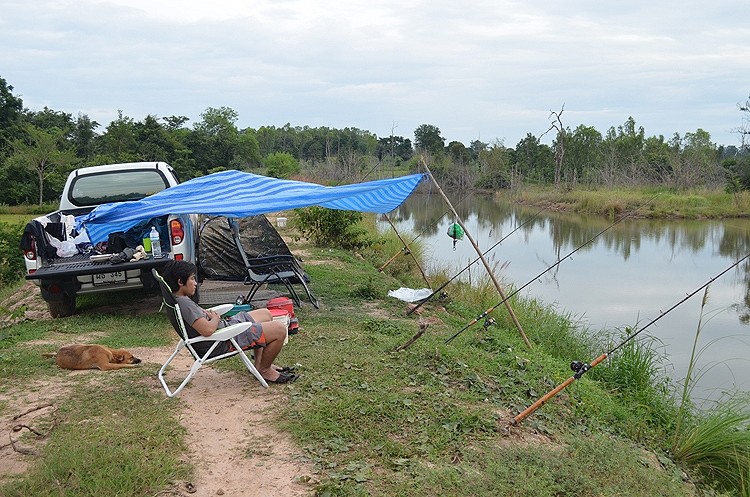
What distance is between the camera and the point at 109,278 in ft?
20.7

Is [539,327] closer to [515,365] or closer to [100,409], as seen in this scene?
[515,365]

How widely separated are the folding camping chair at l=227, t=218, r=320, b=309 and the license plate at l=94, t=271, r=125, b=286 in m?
1.29

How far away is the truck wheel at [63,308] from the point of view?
6.61 metres

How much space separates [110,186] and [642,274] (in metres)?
11.2

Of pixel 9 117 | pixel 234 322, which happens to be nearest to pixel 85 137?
pixel 9 117

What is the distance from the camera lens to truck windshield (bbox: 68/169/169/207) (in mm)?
7418

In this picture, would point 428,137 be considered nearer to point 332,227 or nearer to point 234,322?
point 332,227

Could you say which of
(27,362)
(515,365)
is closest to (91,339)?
(27,362)

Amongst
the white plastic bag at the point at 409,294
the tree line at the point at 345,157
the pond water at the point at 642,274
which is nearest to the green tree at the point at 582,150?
the tree line at the point at 345,157

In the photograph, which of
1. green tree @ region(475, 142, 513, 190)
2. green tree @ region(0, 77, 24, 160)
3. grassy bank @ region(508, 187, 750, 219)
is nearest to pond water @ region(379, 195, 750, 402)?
grassy bank @ region(508, 187, 750, 219)

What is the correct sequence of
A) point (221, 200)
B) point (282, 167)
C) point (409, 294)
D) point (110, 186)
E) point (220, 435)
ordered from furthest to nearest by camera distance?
point (282, 167), point (409, 294), point (110, 186), point (221, 200), point (220, 435)

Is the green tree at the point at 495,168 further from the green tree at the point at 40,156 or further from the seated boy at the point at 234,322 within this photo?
the seated boy at the point at 234,322

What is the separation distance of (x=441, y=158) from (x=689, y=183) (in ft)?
52.7

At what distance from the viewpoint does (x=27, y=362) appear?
16.3 ft
